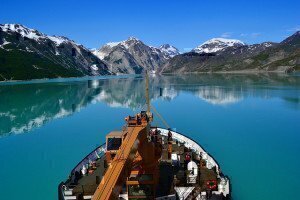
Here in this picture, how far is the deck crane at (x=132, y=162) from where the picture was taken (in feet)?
40.9

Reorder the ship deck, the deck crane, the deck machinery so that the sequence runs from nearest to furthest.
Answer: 1. the deck crane
2. the deck machinery
3. the ship deck

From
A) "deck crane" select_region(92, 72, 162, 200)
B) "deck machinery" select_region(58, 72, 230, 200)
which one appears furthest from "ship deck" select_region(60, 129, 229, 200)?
"deck crane" select_region(92, 72, 162, 200)

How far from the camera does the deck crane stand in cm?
1246

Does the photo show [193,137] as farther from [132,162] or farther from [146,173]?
[132,162]

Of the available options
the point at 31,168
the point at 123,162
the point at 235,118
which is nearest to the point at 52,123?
the point at 31,168

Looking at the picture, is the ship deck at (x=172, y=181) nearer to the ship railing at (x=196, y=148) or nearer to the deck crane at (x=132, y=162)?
the ship railing at (x=196, y=148)

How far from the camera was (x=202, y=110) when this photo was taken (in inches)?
3236

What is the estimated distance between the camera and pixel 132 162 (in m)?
14.9

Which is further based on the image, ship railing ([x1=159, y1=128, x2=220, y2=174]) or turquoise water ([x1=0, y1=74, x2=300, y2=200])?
turquoise water ([x1=0, y1=74, x2=300, y2=200])

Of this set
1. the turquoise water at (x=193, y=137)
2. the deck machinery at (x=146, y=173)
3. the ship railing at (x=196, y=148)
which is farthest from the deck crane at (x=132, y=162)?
the turquoise water at (x=193, y=137)

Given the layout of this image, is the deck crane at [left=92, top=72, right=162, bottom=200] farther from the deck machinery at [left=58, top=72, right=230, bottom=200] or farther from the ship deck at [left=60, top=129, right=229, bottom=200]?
the ship deck at [left=60, top=129, right=229, bottom=200]

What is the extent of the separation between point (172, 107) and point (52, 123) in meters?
31.2

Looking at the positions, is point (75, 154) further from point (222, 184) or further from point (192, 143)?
point (222, 184)

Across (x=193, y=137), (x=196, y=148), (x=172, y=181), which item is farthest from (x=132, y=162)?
(x=193, y=137)
